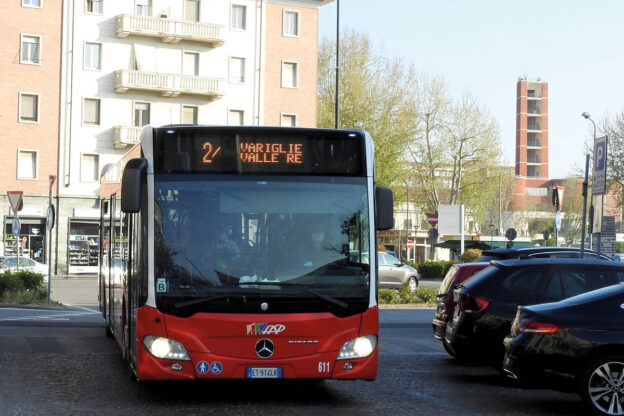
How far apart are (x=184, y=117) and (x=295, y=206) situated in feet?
156

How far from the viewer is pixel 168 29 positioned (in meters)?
54.8

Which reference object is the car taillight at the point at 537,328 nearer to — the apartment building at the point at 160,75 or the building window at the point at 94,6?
the apartment building at the point at 160,75

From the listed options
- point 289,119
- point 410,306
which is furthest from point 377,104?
point 410,306

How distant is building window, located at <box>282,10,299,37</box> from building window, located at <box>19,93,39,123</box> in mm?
14536

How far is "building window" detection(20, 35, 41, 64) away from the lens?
52.6m

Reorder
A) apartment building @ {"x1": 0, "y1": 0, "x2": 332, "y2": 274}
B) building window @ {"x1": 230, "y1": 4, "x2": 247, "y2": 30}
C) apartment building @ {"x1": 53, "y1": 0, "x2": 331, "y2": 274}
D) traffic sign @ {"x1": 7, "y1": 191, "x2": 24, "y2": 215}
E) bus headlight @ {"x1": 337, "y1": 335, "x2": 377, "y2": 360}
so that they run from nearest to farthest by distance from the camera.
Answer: bus headlight @ {"x1": 337, "y1": 335, "x2": 377, "y2": 360}, traffic sign @ {"x1": 7, "y1": 191, "x2": 24, "y2": 215}, apartment building @ {"x1": 0, "y1": 0, "x2": 332, "y2": 274}, apartment building @ {"x1": 53, "y1": 0, "x2": 331, "y2": 274}, building window @ {"x1": 230, "y1": 4, "x2": 247, "y2": 30}

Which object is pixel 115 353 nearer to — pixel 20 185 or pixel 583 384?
pixel 583 384

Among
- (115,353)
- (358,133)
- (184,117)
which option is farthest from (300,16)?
(358,133)

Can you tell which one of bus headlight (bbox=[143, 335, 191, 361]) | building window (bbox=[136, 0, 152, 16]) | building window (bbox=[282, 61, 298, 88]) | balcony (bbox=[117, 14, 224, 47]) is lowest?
bus headlight (bbox=[143, 335, 191, 361])

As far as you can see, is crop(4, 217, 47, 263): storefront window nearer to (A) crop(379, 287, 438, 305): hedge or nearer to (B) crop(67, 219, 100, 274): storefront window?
(B) crop(67, 219, 100, 274): storefront window

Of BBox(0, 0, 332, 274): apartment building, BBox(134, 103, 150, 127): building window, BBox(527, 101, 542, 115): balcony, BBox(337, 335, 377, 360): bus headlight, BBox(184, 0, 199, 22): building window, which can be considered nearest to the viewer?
BBox(337, 335, 377, 360): bus headlight

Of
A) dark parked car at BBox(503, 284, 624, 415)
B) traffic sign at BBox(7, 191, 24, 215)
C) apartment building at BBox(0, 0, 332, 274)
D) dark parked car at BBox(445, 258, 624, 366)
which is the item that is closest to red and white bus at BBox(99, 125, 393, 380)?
dark parked car at BBox(503, 284, 624, 415)

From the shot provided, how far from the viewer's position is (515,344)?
9.82 meters

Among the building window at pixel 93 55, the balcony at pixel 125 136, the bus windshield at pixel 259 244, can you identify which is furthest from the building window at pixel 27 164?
the bus windshield at pixel 259 244
